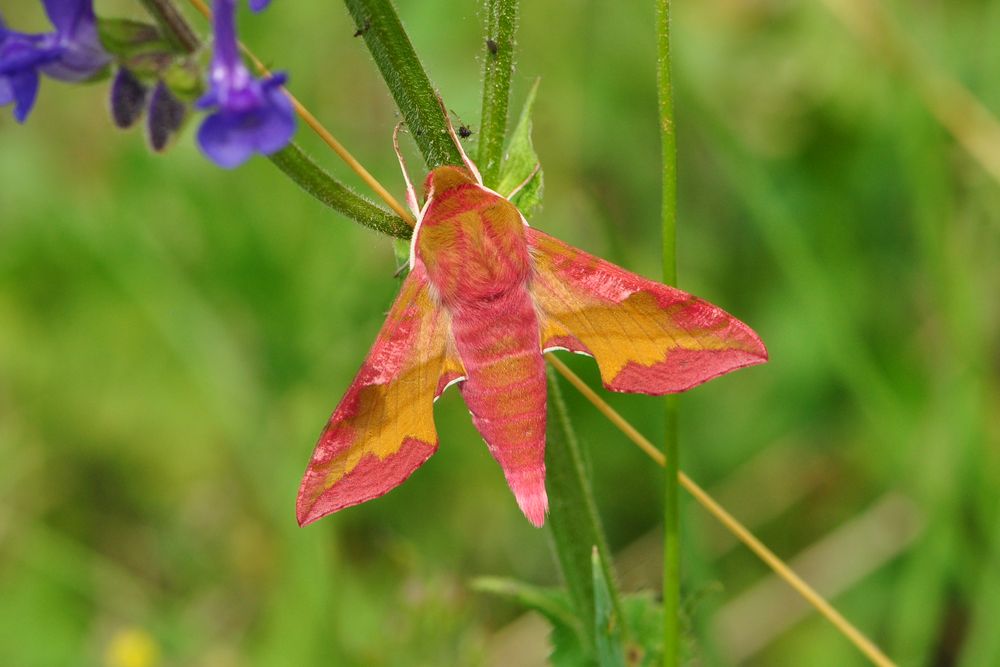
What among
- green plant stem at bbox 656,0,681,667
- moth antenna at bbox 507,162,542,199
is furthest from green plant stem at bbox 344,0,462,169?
green plant stem at bbox 656,0,681,667

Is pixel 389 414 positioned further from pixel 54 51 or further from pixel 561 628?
pixel 54 51

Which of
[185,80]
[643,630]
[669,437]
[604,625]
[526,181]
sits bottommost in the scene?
[643,630]

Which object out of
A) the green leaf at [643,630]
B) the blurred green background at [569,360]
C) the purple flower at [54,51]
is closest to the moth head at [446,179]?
the purple flower at [54,51]

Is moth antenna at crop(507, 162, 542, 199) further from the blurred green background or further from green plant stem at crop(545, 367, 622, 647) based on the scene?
the blurred green background

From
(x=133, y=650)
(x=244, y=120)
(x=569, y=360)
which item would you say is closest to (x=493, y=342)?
(x=244, y=120)

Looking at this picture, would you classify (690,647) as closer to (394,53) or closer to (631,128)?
(394,53)

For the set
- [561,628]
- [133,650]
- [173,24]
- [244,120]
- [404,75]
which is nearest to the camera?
[244,120]
